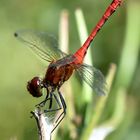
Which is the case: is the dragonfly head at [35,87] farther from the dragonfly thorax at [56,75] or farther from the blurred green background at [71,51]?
the blurred green background at [71,51]

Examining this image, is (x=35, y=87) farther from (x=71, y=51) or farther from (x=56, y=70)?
(x=71, y=51)

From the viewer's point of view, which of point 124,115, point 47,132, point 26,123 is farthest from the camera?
point 26,123

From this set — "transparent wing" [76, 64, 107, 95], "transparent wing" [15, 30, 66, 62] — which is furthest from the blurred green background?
"transparent wing" [15, 30, 66, 62]

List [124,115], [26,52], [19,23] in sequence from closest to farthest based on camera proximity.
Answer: [124,115] → [26,52] → [19,23]

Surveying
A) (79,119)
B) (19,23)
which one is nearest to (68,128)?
(79,119)

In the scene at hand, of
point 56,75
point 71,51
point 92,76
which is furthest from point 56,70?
point 71,51

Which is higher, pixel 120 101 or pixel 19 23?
pixel 19 23

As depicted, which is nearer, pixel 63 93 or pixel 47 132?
pixel 47 132

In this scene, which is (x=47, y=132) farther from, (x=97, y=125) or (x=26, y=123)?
(x=26, y=123)
